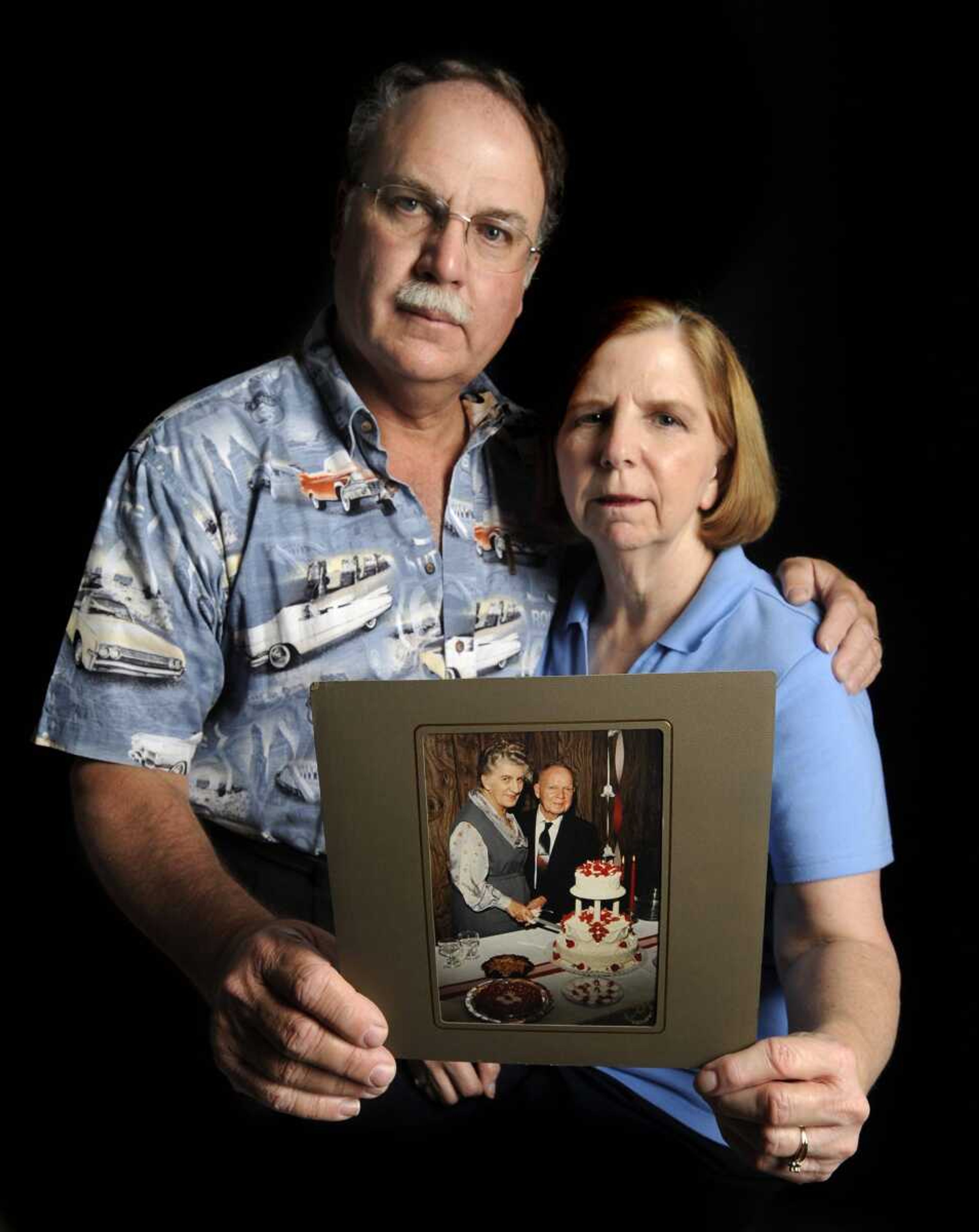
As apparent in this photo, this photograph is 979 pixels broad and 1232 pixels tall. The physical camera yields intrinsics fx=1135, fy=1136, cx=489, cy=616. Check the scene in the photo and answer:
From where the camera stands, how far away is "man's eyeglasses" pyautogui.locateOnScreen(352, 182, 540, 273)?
5.59 ft

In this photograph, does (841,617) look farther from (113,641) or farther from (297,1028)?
(113,641)

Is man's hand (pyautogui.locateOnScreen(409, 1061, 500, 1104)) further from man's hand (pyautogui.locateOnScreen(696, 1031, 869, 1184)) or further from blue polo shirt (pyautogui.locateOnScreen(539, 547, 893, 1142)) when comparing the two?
man's hand (pyautogui.locateOnScreen(696, 1031, 869, 1184))

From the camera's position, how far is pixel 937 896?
200 centimetres

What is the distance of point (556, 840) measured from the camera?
119 cm

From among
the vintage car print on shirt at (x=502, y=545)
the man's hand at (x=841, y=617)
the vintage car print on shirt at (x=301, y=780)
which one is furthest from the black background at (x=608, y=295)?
the vintage car print on shirt at (x=301, y=780)

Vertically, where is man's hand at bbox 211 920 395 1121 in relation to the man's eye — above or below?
below

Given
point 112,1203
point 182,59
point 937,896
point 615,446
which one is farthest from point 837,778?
point 182,59

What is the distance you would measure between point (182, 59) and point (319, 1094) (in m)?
1.76

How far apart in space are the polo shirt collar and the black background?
0.44 m

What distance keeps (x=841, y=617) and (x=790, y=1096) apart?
67 centimetres

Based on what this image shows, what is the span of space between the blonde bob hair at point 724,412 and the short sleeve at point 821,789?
0.27m

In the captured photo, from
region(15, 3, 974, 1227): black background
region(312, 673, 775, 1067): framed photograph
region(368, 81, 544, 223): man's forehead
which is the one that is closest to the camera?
region(312, 673, 775, 1067): framed photograph

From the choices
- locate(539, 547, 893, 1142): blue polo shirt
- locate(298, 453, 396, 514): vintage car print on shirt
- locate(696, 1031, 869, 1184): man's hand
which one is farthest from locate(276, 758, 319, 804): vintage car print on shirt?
locate(696, 1031, 869, 1184): man's hand

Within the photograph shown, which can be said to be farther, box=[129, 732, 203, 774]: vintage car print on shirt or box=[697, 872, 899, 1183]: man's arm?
box=[129, 732, 203, 774]: vintage car print on shirt
